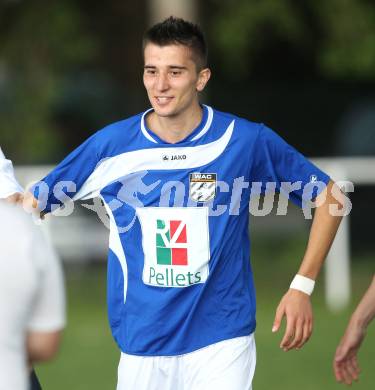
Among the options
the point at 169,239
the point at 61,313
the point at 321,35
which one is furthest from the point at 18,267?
the point at 321,35

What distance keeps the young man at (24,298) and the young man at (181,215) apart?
198 cm

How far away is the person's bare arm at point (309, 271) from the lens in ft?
17.5

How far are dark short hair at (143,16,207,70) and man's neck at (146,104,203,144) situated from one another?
22 centimetres

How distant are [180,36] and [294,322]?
1366 mm

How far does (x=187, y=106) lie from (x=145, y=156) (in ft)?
0.93

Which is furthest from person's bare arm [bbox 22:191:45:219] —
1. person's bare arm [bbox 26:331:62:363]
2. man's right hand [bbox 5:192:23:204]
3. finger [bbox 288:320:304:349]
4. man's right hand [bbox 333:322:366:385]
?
person's bare arm [bbox 26:331:62:363]

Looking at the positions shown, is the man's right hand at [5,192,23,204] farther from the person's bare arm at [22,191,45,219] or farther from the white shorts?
the white shorts

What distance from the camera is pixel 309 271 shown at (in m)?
5.62

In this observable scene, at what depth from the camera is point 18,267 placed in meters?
3.43

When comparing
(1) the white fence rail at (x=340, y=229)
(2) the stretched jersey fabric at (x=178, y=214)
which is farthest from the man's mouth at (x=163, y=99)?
(1) the white fence rail at (x=340, y=229)

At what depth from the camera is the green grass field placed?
9078mm

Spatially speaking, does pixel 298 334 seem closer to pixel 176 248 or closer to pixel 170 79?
pixel 176 248

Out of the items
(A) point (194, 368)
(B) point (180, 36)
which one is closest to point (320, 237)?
(A) point (194, 368)

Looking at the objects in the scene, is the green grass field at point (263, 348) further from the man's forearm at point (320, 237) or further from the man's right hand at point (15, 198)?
the man's right hand at point (15, 198)
